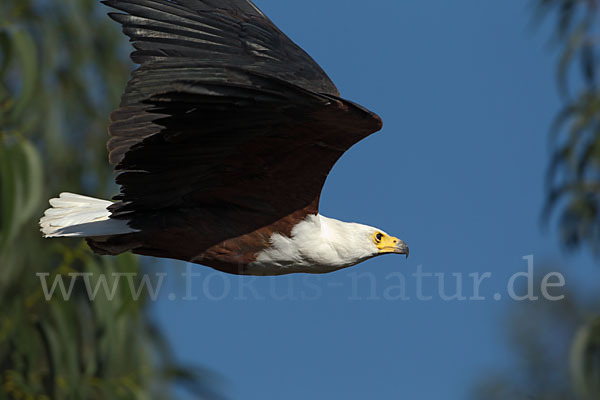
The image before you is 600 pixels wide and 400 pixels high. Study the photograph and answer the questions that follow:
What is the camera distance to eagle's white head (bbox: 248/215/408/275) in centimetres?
482

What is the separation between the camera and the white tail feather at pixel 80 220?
4758 millimetres

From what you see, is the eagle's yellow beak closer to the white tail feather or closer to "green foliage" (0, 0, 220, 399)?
the white tail feather

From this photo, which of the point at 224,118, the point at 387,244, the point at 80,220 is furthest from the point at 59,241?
the point at 224,118

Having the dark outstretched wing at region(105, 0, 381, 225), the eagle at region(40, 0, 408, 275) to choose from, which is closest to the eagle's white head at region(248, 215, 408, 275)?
the eagle at region(40, 0, 408, 275)

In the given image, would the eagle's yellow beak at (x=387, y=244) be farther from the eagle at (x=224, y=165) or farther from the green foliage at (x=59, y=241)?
the green foliage at (x=59, y=241)

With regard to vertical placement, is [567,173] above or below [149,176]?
above

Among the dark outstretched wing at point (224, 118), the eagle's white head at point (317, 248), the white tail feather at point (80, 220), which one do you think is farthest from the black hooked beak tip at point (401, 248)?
the white tail feather at point (80, 220)

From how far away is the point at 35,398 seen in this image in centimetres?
646

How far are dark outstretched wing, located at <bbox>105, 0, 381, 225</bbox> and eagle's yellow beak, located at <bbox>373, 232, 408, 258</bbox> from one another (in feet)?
1.42

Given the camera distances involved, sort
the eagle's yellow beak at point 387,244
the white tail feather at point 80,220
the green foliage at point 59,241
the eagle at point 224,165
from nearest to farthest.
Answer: the eagle at point 224,165
the white tail feather at point 80,220
the eagle's yellow beak at point 387,244
the green foliage at point 59,241

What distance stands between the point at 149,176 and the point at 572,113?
6.51 meters

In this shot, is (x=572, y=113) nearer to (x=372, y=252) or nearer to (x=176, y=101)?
(x=372, y=252)

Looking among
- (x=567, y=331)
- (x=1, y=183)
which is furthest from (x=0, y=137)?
(x=567, y=331)

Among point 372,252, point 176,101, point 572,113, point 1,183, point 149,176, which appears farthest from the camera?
point 572,113
